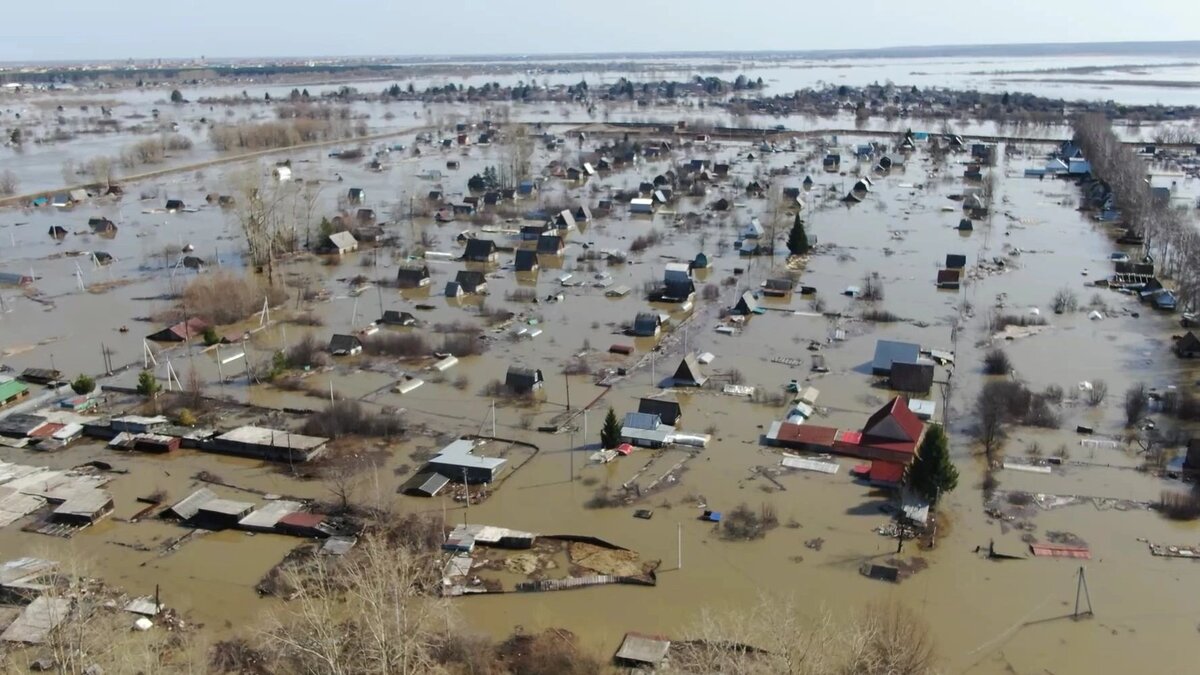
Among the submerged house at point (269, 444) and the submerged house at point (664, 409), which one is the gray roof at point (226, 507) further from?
the submerged house at point (664, 409)

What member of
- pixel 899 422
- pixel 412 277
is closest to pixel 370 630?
pixel 899 422

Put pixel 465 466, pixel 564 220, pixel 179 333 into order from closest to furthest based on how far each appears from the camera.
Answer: pixel 465 466 → pixel 179 333 → pixel 564 220

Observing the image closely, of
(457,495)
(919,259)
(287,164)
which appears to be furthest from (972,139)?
(457,495)

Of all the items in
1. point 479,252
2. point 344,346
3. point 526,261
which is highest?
point 479,252

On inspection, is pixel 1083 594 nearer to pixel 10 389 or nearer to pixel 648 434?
pixel 648 434

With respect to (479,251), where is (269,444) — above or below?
below

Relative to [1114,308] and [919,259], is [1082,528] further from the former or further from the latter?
[919,259]
